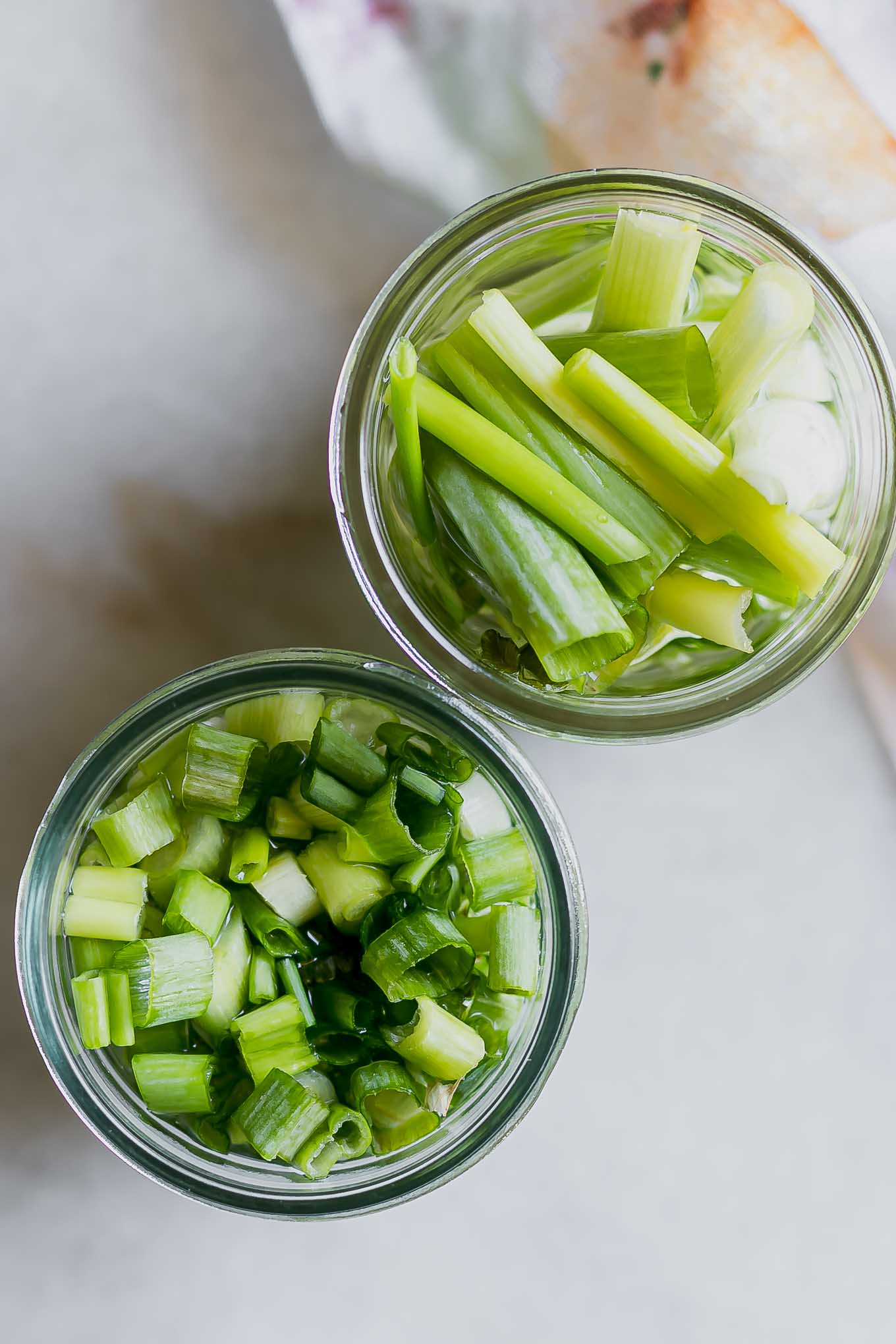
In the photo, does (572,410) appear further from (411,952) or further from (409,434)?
(411,952)

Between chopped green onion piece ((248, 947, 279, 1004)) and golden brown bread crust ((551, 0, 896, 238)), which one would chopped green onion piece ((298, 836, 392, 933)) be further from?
golden brown bread crust ((551, 0, 896, 238))

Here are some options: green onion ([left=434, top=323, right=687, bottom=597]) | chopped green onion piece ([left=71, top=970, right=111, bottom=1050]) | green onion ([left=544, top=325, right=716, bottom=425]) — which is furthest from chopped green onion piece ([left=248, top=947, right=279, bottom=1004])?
green onion ([left=544, top=325, right=716, bottom=425])

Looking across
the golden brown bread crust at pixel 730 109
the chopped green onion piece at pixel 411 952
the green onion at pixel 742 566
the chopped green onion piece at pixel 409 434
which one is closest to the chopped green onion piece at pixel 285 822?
the chopped green onion piece at pixel 411 952

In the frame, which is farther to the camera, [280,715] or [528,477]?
[280,715]

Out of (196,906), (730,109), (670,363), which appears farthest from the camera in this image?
(730,109)

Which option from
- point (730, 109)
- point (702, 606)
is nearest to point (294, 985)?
point (702, 606)

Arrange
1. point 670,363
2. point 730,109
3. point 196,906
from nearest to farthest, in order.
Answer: point 670,363
point 196,906
point 730,109

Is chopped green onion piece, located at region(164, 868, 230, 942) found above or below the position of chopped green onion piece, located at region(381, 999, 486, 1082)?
above
